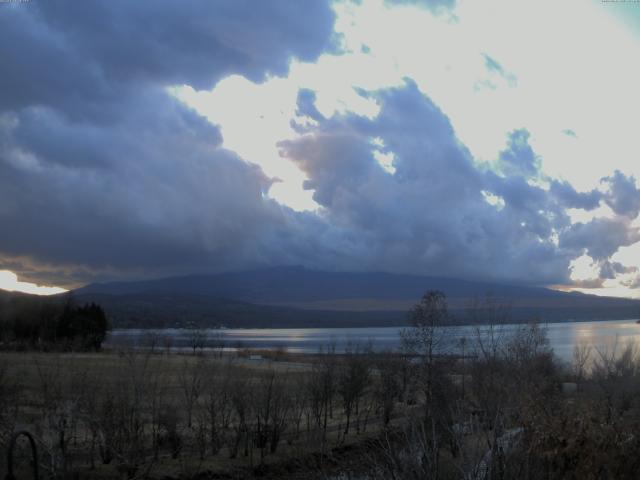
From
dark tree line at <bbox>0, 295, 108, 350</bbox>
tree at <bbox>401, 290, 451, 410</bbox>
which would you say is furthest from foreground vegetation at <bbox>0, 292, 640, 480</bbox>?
dark tree line at <bbox>0, 295, 108, 350</bbox>

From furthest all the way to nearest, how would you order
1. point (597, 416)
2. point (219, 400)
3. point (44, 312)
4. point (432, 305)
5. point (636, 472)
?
1. point (44, 312)
2. point (432, 305)
3. point (219, 400)
4. point (597, 416)
5. point (636, 472)

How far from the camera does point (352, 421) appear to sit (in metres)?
40.4

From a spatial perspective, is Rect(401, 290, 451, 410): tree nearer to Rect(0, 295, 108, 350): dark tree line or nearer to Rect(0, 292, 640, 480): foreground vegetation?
Rect(0, 292, 640, 480): foreground vegetation

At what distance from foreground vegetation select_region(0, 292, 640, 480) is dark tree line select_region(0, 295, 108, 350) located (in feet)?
199

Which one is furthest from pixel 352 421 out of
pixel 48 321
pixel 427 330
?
pixel 48 321

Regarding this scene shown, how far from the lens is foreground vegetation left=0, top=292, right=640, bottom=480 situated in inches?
435

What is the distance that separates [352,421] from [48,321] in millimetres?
81094

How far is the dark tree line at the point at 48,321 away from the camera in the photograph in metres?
102

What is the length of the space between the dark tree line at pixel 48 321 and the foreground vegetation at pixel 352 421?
6069 centimetres

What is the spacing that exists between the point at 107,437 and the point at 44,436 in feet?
8.09

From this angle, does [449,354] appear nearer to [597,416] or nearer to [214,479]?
[214,479]

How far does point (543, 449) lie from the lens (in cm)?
1120

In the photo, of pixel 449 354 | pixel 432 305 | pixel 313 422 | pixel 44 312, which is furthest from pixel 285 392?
pixel 44 312

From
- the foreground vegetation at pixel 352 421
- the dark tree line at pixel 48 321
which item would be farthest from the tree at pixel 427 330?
the dark tree line at pixel 48 321
